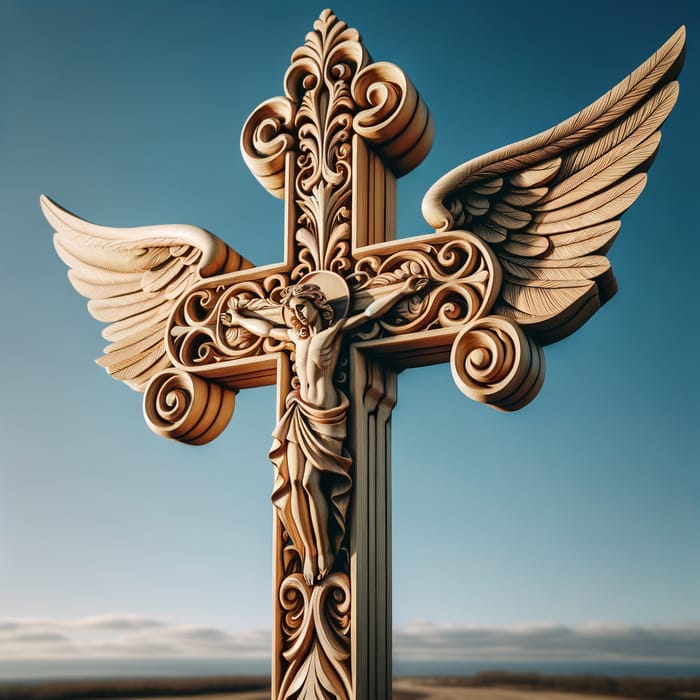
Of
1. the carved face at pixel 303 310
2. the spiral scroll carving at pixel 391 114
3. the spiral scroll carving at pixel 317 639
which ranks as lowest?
the spiral scroll carving at pixel 317 639

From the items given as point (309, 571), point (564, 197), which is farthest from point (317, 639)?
point (564, 197)

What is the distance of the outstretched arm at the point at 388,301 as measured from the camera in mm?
3468

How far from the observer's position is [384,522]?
11.4ft

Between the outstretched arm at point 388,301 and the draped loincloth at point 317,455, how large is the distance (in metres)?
0.24

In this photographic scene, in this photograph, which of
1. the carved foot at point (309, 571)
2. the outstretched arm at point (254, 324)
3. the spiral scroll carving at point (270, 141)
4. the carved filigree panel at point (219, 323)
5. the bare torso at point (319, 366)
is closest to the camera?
the carved foot at point (309, 571)

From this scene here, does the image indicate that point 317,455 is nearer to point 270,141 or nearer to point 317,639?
point 317,639

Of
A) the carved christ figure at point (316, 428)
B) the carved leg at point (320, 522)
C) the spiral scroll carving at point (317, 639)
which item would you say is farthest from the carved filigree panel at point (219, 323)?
the spiral scroll carving at point (317, 639)

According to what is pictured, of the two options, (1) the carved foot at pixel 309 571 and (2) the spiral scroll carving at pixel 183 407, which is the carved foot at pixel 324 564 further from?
(2) the spiral scroll carving at pixel 183 407

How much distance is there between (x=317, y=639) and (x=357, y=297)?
1.14 m

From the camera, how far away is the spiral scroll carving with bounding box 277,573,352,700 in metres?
3.23

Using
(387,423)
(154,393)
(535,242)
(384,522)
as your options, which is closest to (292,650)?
(384,522)

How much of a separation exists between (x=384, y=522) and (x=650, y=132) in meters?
1.51

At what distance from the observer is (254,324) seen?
369cm

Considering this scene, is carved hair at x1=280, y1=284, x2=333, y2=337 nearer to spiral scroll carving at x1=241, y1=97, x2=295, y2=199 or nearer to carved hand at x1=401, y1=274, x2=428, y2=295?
carved hand at x1=401, y1=274, x2=428, y2=295
